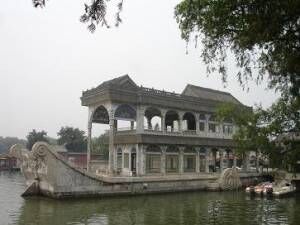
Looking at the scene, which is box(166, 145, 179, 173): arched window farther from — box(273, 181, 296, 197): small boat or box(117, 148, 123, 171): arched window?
box(273, 181, 296, 197): small boat

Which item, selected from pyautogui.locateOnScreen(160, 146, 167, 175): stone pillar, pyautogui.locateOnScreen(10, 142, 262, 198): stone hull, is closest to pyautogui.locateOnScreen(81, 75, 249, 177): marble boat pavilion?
pyautogui.locateOnScreen(160, 146, 167, 175): stone pillar

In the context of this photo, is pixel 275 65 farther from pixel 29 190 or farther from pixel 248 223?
pixel 29 190

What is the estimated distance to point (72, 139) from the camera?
221 ft

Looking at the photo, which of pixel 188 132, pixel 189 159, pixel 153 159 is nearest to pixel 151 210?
pixel 153 159

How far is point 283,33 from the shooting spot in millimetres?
8148

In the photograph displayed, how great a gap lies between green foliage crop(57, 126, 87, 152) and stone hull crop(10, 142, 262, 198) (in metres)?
39.1

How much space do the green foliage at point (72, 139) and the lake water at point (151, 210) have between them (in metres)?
40.0

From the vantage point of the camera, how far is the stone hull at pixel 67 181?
931 inches

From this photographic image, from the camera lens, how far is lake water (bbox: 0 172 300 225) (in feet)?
57.0

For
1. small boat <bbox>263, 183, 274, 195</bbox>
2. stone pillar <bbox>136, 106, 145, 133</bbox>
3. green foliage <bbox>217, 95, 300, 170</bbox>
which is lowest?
small boat <bbox>263, 183, 274, 195</bbox>

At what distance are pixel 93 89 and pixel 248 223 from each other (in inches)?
668

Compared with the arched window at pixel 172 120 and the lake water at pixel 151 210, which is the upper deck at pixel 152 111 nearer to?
the arched window at pixel 172 120

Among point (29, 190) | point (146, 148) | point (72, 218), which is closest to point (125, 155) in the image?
point (146, 148)

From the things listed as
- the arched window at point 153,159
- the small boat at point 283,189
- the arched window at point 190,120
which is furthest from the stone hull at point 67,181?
the arched window at point 190,120
